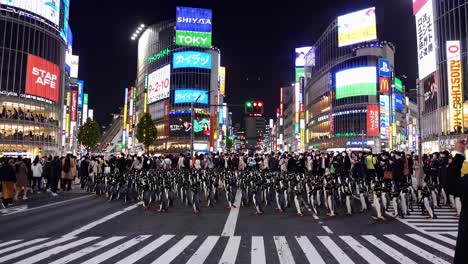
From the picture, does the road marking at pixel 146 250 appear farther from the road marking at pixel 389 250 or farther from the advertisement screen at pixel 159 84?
the advertisement screen at pixel 159 84

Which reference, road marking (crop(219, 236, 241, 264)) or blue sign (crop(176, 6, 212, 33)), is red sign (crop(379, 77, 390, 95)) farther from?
road marking (crop(219, 236, 241, 264))

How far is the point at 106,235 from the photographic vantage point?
8797mm

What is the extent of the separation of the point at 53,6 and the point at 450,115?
53.7 metres

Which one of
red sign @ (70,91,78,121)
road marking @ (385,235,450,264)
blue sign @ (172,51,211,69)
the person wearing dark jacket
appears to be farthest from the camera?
blue sign @ (172,51,211,69)

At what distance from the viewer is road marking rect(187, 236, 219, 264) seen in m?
6.52

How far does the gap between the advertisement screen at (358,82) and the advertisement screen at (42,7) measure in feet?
170

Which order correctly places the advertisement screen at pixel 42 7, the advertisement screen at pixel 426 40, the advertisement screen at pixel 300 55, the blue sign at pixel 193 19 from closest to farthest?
the advertisement screen at pixel 42 7, the advertisement screen at pixel 426 40, the blue sign at pixel 193 19, the advertisement screen at pixel 300 55

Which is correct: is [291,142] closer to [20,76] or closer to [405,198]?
[20,76]

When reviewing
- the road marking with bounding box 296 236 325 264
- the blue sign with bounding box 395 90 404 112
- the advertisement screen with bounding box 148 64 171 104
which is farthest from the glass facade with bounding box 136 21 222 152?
the road marking with bounding box 296 236 325 264

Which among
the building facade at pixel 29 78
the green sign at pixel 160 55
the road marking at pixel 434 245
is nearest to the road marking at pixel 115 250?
the road marking at pixel 434 245

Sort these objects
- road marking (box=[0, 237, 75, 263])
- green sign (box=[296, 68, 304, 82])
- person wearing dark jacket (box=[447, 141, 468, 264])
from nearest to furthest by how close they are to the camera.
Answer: person wearing dark jacket (box=[447, 141, 468, 264]) → road marking (box=[0, 237, 75, 263]) → green sign (box=[296, 68, 304, 82])

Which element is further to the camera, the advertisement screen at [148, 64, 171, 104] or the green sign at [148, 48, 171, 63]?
the green sign at [148, 48, 171, 63]

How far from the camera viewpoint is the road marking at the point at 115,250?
6.52m

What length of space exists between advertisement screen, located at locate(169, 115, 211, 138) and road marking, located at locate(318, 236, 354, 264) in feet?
231
